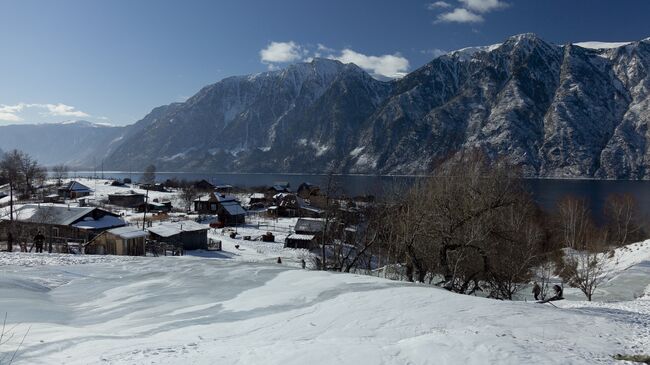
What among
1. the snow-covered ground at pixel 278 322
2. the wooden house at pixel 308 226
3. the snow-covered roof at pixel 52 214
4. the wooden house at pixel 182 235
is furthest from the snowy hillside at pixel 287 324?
the wooden house at pixel 308 226

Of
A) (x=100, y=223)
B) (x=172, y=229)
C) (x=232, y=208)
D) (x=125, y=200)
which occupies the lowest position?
(x=125, y=200)

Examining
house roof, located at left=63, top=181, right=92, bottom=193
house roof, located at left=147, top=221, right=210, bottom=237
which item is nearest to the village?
house roof, located at left=147, top=221, right=210, bottom=237

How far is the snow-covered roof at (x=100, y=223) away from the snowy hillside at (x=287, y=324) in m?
36.4

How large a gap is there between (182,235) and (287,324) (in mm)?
44487

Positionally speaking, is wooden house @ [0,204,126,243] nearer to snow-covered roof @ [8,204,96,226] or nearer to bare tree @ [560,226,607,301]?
snow-covered roof @ [8,204,96,226]

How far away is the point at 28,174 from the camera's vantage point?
121 metres

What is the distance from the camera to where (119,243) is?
4388cm

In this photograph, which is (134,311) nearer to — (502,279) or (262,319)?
(262,319)

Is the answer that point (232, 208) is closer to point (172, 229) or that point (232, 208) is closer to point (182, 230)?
point (182, 230)

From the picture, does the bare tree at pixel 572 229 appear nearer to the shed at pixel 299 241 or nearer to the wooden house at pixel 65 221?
the shed at pixel 299 241

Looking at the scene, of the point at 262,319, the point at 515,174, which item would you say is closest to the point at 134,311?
the point at 262,319

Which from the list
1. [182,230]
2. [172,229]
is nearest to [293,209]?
[182,230]

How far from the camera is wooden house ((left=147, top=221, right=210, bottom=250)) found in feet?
173

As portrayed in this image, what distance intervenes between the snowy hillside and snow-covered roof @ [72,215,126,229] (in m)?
36.4
